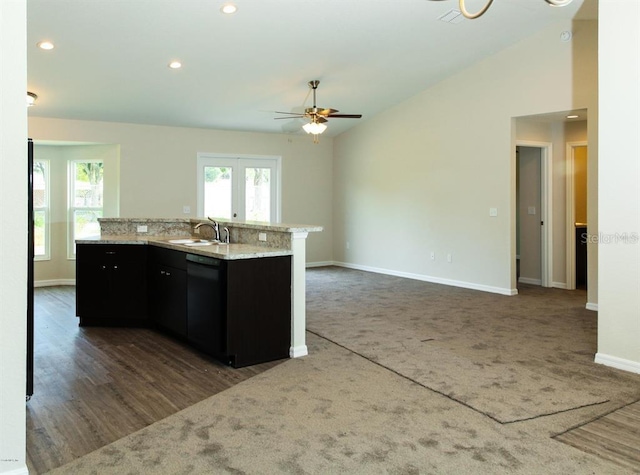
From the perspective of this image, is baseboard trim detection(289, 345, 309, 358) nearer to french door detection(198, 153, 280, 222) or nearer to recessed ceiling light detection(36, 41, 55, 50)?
recessed ceiling light detection(36, 41, 55, 50)

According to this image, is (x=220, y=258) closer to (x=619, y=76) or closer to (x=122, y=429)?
(x=122, y=429)

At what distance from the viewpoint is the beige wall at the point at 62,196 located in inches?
309

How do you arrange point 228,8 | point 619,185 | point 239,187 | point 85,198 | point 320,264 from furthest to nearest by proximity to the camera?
point 320,264 < point 239,187 < point 85,198 < point 228,8 < point 619,185

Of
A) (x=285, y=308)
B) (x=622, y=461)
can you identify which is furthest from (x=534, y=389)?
(x=285, y=308)

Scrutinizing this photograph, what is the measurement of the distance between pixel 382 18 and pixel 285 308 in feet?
10.7

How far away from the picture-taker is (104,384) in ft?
11.2

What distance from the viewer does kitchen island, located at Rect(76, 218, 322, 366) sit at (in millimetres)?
3758

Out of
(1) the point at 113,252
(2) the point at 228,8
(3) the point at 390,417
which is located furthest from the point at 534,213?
(1) the point at 113,252


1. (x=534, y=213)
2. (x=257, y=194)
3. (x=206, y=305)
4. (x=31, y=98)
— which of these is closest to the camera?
(x=206, y=305)

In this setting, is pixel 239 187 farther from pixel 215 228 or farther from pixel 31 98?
pixel 215 228

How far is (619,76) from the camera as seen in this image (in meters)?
3.65

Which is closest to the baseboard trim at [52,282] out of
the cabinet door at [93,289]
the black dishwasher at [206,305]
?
the cabinet door at [93,289]

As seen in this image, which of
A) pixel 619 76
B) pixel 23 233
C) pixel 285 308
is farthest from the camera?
pixel 285 308

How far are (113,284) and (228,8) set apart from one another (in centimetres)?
284
